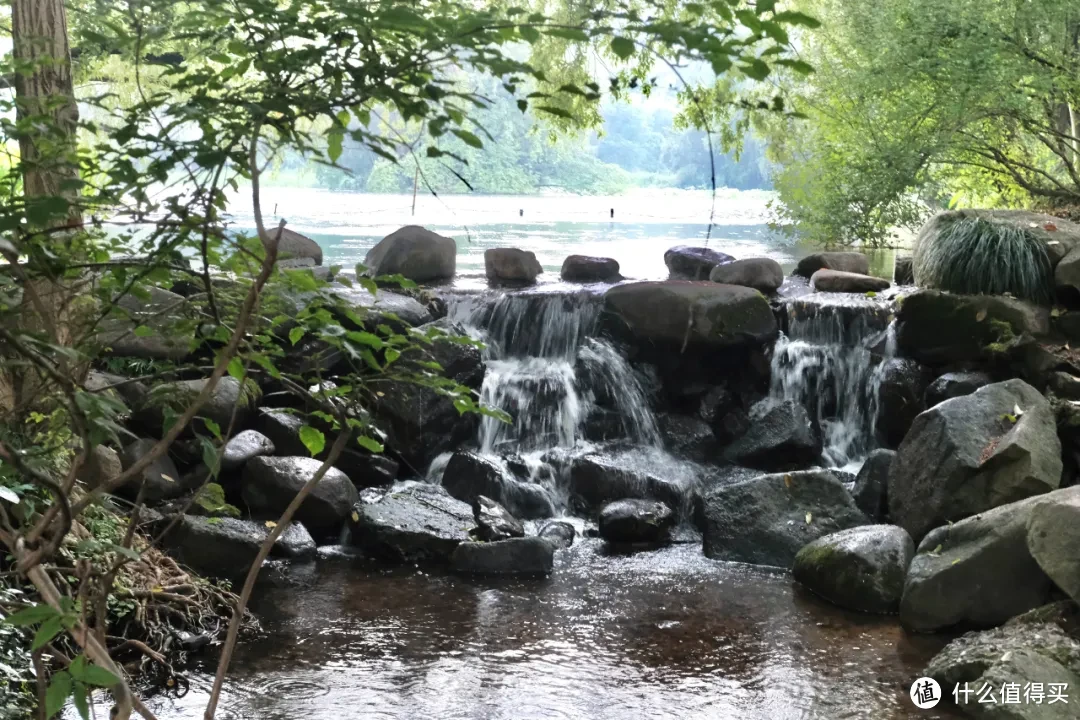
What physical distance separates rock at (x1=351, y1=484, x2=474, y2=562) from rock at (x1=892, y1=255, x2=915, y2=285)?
6401mm

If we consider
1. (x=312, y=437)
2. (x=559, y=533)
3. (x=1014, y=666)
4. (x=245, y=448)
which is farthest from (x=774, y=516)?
(x=312, y=437)

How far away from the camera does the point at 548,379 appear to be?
9430mm

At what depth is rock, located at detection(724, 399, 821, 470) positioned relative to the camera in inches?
339

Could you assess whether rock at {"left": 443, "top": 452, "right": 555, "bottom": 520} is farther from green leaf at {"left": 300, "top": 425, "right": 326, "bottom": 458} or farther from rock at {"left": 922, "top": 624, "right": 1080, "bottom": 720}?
green leaf at {"left": 300, "top": 425, "right": 326, "bottom": 458}

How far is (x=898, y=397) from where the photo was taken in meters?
8.75

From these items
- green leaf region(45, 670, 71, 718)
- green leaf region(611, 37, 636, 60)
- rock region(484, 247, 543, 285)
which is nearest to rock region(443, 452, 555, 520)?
rock region(484, 247, 543, 285)

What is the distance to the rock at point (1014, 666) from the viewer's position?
421 centimetres

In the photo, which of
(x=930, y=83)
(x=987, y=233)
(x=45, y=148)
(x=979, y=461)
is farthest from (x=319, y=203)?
(x=45, y=148)

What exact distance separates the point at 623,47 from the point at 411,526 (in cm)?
562

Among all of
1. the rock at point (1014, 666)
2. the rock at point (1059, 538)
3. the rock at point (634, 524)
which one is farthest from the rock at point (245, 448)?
the rock at point (1059, 538)

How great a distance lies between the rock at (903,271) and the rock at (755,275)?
1647 mm

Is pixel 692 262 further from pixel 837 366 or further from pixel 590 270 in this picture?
pixel 837 366

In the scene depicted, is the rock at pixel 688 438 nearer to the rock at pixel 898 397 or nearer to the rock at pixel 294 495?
the rock at pixel 898 397

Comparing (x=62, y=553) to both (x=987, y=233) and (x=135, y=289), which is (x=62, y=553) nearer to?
(x=135, y=289)
